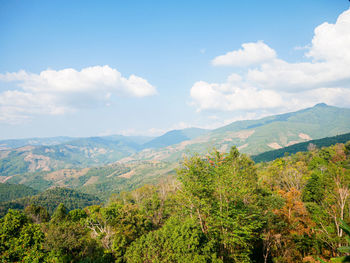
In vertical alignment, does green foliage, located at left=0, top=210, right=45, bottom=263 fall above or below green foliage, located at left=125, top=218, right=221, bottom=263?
above

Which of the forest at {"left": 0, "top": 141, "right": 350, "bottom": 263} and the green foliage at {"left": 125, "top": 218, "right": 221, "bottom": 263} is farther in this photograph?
the forest at {"left": 0, "top": 141, "right": 350, "bottom": 263}

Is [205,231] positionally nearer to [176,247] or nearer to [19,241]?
[176,247]

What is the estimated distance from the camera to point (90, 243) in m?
32.1

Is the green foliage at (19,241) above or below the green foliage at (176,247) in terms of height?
above

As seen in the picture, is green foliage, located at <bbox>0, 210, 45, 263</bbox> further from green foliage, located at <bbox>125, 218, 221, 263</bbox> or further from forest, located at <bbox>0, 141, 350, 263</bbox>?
green foliage, located at <bbox>125, 218, 221, 263</bbox>

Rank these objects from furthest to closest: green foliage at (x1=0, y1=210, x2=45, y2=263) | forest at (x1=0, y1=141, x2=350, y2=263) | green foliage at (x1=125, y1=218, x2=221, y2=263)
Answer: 1. forest at (x1=0, y1=141, x2=350, y2=263)
2. green foliage at (x1=125, y1=218, x2=221, y2=263)
3. green foliage at (x1=0, y1=210, x2=45, y2=263)

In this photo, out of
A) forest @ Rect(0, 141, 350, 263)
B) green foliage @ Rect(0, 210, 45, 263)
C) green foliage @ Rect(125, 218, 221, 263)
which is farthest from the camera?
forest @ Rect(0, 141, 350, 263)

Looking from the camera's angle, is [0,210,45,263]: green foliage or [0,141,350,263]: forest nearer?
[0,210,45,263]: green foliage

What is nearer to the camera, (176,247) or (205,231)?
(176,247)

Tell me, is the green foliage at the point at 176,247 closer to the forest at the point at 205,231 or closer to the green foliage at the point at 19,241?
the forest at the point at 205,231

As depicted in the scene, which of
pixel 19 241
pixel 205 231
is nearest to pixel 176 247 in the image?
pixel 205 231

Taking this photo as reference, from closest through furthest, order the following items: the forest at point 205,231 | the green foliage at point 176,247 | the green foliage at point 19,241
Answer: the green foliage at point 19,241, the green foliage at point 176,247, the forest at point 205,231

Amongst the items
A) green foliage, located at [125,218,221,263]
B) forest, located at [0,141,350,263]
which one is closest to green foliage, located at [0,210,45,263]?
forest, located at [0,141,350,263]

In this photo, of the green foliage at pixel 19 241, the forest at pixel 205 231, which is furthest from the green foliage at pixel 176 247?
the green foliage at pixel 19 241
